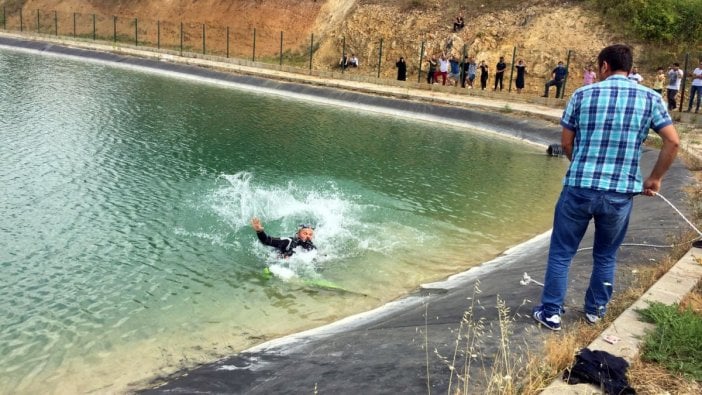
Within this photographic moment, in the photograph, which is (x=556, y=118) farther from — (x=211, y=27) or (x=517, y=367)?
(x=211, y=27)

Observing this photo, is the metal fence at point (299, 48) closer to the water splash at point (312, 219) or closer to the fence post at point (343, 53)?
the fence post at point (343, 53)

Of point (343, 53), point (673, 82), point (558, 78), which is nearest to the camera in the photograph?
point (673, 82)

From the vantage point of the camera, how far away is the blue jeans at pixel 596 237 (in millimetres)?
5992

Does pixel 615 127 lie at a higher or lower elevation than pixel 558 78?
lower

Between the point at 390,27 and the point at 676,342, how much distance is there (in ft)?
138

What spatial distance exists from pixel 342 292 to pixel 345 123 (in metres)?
19.5

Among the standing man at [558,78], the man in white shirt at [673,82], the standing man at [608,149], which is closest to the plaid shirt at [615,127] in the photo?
the standing man at [608,149]

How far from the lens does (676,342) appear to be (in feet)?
18.1

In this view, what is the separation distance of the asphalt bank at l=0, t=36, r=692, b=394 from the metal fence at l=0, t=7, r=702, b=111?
2135cm

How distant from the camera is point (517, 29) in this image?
39219 mm

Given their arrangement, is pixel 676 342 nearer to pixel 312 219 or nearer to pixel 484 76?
pixel 312 219

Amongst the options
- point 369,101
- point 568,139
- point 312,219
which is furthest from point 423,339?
point 369,101

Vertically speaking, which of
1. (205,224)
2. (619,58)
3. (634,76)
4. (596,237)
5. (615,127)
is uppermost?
(634,76)

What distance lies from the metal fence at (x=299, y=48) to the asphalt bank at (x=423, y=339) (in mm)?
21354
